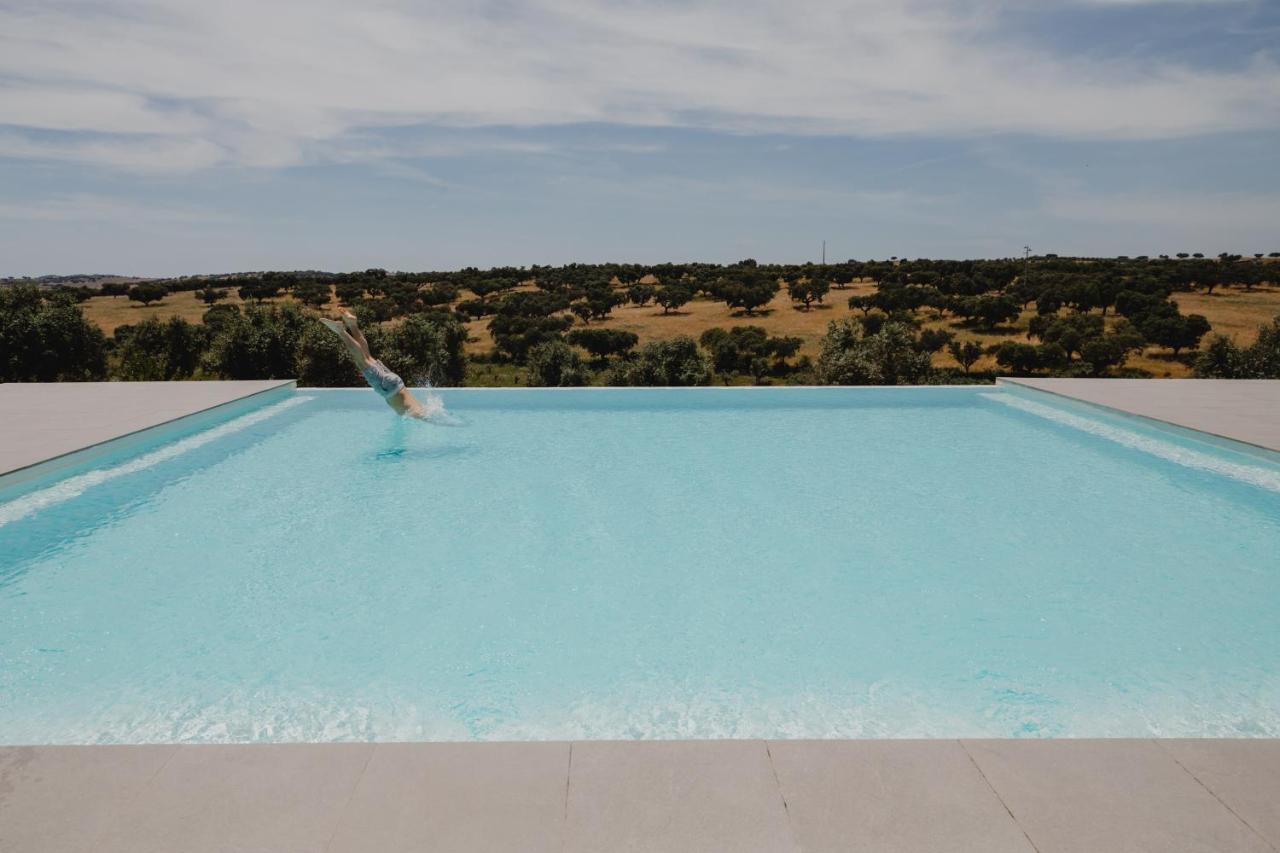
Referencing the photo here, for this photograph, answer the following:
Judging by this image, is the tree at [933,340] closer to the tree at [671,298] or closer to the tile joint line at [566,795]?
the tree at [671,298]

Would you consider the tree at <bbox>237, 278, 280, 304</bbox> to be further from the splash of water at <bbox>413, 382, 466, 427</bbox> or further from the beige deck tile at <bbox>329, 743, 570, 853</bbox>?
the beige deck tile at <bbox>329, 743, 570, 853</bbox>

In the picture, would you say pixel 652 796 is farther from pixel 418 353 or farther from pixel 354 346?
pixel 418 353

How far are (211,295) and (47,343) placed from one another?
106 ft

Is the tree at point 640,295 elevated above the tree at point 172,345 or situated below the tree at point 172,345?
above

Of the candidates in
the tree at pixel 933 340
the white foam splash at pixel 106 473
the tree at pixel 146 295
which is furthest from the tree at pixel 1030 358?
the tree at pixel 146 295

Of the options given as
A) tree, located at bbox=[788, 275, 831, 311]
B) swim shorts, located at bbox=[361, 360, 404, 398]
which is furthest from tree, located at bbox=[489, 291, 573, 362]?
swim shorts, located at bbox=[361, 360, 404, 398]

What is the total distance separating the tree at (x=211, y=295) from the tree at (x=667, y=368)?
31087 mm

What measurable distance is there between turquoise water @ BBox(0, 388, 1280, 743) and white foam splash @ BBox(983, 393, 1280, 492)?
0.13 ft

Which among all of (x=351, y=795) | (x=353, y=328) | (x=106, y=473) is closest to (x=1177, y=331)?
(x=353, y=328)

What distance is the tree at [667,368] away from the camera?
67.1ft

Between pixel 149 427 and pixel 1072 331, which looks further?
pixel 1072 331

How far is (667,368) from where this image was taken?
20625 mm

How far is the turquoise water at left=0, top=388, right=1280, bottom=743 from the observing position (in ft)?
11.3

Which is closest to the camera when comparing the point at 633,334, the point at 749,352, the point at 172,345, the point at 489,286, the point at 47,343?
the point at 47,343
